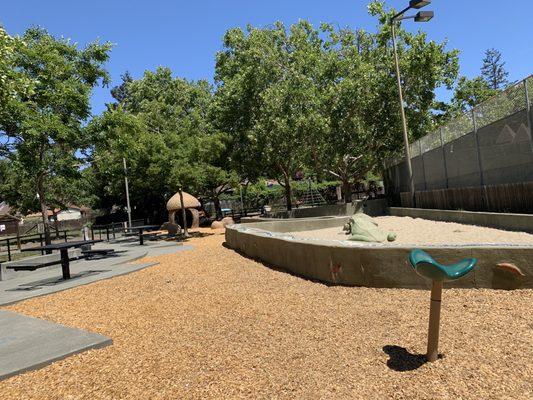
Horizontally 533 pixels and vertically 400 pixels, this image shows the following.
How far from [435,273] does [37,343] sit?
4320 millimetres

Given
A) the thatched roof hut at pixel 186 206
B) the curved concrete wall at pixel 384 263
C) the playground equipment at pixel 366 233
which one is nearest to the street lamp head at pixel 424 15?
the playground equipment at pixel 366 233

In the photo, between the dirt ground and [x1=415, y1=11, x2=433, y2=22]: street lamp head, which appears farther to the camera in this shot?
[x1=415, y1=11, x2=433, y2=22]: street lamp head

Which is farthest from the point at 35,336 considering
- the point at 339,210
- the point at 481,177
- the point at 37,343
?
the point at 339,210

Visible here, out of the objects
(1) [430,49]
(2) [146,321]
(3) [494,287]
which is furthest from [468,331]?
(1) [430,49]

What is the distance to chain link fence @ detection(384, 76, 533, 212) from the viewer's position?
11.3 meters

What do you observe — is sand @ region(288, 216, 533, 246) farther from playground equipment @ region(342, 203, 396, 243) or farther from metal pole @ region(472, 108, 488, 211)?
metal pole @ region(472, 108, 488, 211)

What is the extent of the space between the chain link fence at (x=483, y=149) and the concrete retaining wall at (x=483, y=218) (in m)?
0.43

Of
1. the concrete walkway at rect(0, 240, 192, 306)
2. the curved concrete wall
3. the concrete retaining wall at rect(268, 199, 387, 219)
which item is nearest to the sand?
the curved concrete wall

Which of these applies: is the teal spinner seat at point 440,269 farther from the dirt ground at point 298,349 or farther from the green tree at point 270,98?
the green tree at point 270,98

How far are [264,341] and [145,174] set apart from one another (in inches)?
712

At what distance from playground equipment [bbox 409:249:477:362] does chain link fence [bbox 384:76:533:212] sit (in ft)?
27.5

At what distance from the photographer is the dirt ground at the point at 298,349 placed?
3.77m

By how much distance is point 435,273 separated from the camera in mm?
3875

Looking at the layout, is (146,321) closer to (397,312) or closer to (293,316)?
(293,316)
